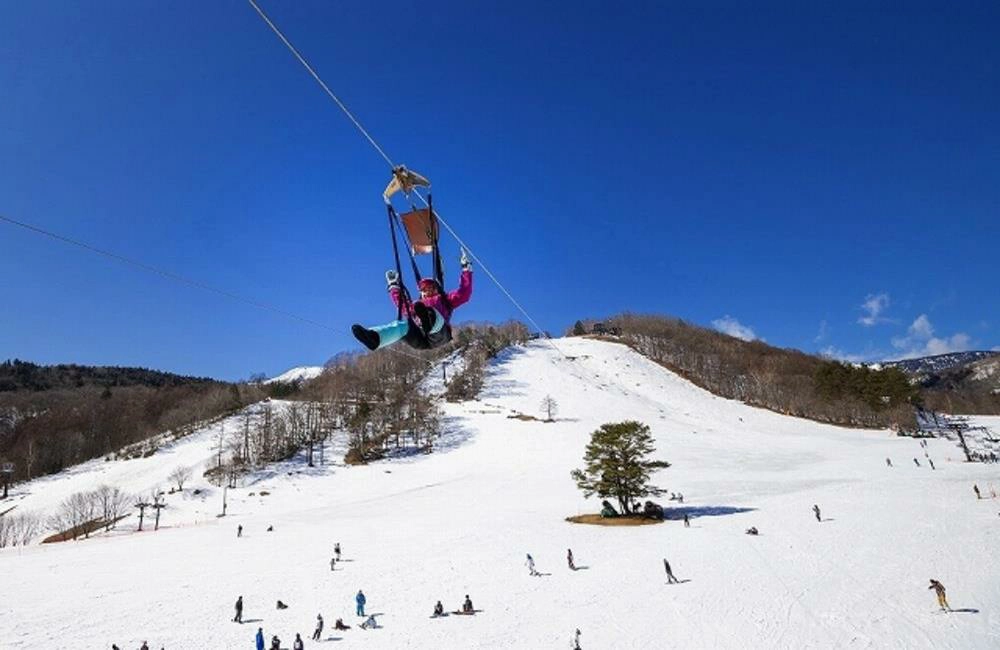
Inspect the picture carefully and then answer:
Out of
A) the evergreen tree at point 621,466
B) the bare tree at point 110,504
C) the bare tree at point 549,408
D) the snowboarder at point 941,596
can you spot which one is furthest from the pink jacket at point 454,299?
the bare tree at point 549,408

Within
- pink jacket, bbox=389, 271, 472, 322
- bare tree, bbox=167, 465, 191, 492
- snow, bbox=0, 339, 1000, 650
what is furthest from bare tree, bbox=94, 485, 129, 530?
pink jacket, bbox=389, 271, 472, 322

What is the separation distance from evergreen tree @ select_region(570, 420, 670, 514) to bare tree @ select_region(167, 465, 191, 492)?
54.2 m

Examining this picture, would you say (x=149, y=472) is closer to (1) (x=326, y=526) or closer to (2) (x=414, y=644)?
(1) (x=326, y=526)

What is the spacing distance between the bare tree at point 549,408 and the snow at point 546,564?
26661mm

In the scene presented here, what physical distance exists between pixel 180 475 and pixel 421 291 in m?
76.6

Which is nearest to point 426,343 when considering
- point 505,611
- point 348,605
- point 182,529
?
point 505,611

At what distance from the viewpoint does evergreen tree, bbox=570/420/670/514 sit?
40812 millimetres

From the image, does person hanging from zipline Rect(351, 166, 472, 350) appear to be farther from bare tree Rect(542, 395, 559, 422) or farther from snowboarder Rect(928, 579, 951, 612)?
bare tree Rect(542, 395, 559, 422)

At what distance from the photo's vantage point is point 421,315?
899 centimetres

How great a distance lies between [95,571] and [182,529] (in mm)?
17882

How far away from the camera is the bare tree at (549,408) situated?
9286cm

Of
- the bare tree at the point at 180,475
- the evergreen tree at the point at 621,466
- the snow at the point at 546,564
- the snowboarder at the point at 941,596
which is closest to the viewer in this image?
the snowboarder at the point at 941,596

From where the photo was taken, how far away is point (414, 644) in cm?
1773

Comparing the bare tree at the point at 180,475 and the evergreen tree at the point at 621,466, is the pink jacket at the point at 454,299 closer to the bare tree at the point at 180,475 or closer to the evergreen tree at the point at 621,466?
the evergreen tree at the point at 621,466
